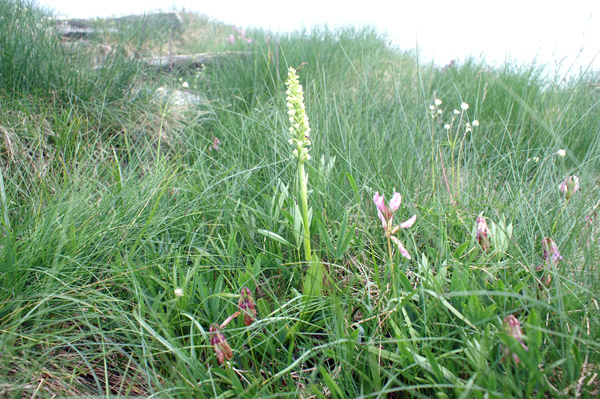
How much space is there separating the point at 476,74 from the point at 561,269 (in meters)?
3.29

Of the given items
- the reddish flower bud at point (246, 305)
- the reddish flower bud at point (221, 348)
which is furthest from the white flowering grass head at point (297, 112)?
the reddish flower bud at point (221, 348)

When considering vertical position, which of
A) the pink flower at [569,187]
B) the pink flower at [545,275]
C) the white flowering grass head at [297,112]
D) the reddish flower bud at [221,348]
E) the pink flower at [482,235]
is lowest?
the reddish flower bud at [221,348]

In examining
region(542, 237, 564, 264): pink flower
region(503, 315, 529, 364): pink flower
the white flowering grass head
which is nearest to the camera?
region(503, 315, 529, 364): pink flower

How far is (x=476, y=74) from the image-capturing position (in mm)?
3939

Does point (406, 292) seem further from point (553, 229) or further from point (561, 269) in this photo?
point (553, 229)

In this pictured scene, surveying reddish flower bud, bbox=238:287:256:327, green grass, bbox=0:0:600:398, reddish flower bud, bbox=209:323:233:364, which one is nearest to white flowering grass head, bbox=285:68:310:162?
green grass, bbox=0:0:600:398

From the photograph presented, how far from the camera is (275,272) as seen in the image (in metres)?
1.56

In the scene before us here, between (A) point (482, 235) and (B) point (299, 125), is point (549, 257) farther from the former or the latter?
(B) point (299, 125)

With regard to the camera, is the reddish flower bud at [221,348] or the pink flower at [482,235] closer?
the reddish flower bud at [221,348]

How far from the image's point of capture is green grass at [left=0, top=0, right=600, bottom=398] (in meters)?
1.00

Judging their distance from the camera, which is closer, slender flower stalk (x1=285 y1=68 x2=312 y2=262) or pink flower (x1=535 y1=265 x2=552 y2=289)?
pink flower (x1=535 y1=265 x2=552 y2=289)

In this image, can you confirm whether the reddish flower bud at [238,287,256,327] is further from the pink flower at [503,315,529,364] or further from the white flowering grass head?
the pink flower at [503,315,529,364]

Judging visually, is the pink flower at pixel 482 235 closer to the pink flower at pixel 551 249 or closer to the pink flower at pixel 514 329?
the pink flower at pixel 551 249

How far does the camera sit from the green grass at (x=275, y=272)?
1002 millimetres
